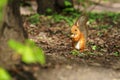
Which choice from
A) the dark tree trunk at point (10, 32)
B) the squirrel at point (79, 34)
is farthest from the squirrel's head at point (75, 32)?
Answer: the dark tree trunk at point (10, 32)

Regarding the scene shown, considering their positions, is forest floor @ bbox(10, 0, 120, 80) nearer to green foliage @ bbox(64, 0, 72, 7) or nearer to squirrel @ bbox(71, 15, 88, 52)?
squirrel @ bbox(71, 15, 88, 52)

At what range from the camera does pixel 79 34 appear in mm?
9211

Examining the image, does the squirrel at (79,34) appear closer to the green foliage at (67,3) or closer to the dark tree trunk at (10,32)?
the dark tree trunk at (10,32)

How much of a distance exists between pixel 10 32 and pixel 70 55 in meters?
2.56

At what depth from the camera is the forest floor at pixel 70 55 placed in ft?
21.8

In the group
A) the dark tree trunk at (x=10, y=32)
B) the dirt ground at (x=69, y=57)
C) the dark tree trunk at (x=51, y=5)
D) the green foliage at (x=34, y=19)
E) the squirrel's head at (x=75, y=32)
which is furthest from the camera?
the dark tree trunk at (x=51, y=5)

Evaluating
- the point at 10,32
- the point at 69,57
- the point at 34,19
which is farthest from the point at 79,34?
the point at 34,19

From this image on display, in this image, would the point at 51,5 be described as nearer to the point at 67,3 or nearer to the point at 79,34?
the point at 67,3

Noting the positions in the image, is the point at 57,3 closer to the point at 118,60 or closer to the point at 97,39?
the point at 97,39

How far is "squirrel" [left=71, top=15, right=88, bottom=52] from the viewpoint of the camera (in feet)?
30.0

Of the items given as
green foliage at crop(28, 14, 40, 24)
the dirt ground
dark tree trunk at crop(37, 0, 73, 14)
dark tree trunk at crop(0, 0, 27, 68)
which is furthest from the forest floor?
dark tree trunk at crop(37, 0, 73, 14)

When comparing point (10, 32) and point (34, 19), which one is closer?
point (10, 32)

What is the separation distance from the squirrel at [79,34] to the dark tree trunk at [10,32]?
8.31 ft

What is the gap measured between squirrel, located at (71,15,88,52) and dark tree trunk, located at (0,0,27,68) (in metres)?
2.53
